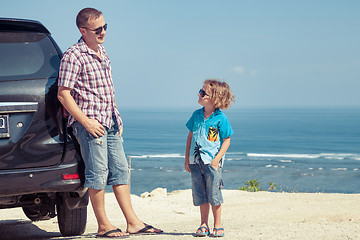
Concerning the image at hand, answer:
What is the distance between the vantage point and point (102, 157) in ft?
14.3

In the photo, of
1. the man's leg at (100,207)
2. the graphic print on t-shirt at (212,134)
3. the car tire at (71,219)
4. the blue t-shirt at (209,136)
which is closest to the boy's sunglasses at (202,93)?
the blue t-shirt at (209,136)

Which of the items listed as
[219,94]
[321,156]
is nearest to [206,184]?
[219,94]

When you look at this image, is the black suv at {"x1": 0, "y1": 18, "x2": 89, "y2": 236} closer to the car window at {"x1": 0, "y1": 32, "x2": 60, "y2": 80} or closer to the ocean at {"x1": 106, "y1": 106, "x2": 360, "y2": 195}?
the car window at {"x1": 0, "y1": 32, "x2": 60, "y2": 80}

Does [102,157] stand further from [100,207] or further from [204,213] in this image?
[204,213]

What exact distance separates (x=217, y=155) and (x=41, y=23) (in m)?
2.12

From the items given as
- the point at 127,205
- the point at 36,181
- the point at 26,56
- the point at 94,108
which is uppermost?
the point at 26,56

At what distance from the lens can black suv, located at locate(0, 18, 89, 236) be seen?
3.90 meters

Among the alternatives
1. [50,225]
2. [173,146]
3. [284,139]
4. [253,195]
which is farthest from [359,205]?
[284,139]

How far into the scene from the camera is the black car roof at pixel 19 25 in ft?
13.6

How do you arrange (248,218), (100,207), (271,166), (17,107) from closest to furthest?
(17,107) → (100,207) → (248,218) → (271,166)

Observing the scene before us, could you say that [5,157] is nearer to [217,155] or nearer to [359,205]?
[217,155]

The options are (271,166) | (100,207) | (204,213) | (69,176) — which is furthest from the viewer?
(271,166)

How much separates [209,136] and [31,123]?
1856 millimetres

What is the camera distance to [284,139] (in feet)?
306
